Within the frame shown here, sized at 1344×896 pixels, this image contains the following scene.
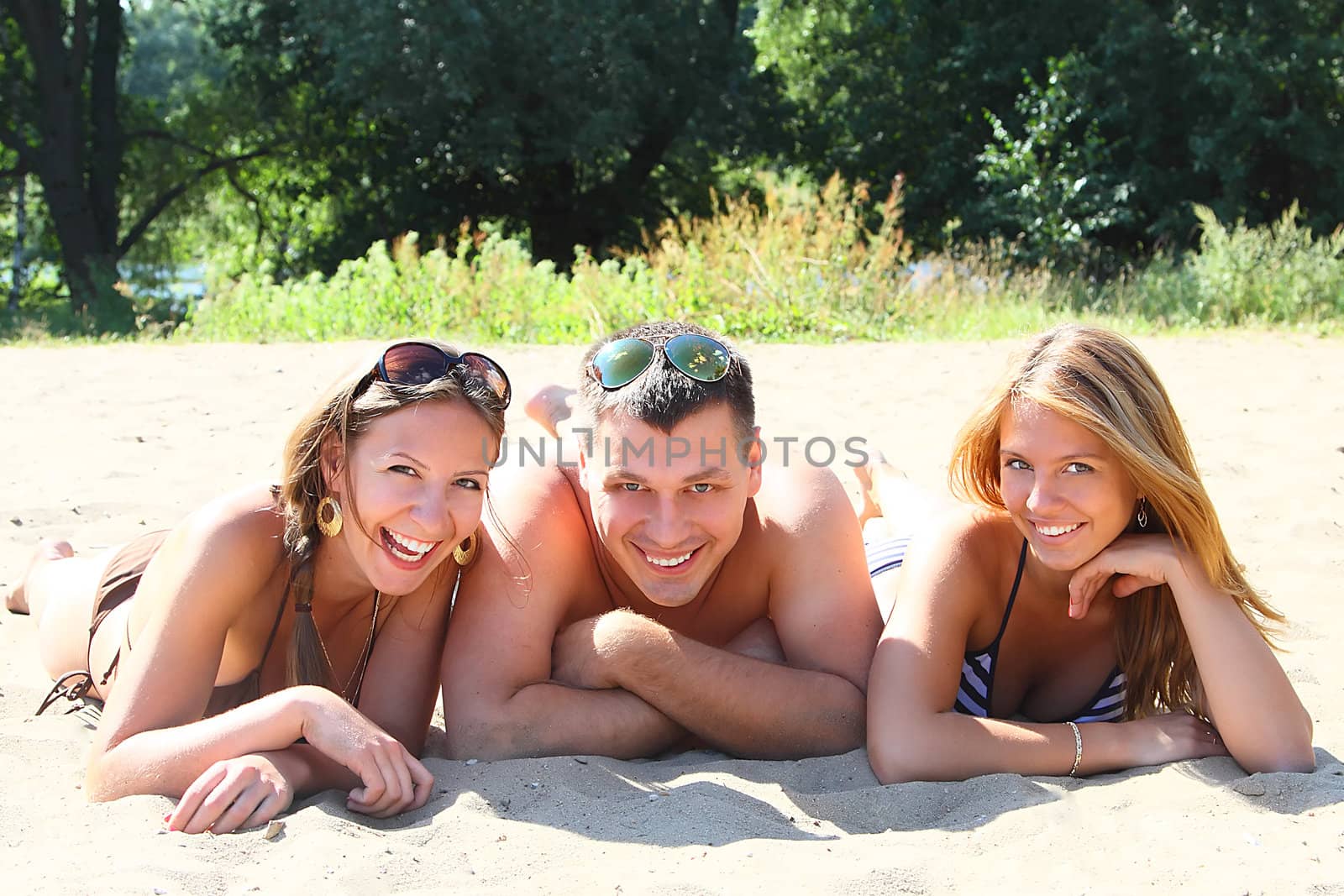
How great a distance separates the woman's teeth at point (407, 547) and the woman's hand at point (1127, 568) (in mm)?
1576

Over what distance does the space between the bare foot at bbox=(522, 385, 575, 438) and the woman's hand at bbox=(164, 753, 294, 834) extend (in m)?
3.02

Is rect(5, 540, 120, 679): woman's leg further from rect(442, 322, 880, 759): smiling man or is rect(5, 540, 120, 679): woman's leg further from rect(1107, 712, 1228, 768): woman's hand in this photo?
rect(1107, 712, 1228, 768): woman's hand

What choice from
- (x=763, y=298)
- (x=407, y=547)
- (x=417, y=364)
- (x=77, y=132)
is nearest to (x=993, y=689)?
(x=407, y=547)

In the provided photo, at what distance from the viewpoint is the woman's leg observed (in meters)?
3.84

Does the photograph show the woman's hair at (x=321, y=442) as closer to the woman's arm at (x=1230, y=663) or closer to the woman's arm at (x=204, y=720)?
the woman's arm at (x=204, y=720)

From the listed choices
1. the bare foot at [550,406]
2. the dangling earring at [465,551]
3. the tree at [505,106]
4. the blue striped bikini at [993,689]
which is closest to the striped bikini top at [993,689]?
the blue striped bikini at [993,689]

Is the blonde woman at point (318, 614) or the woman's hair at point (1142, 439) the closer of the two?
the blonde woman at point (318, 614)

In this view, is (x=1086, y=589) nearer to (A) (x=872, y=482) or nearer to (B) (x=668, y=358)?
(B) (x=668, y=358)

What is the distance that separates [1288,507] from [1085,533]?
282cm

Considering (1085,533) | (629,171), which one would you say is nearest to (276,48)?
(629,171)

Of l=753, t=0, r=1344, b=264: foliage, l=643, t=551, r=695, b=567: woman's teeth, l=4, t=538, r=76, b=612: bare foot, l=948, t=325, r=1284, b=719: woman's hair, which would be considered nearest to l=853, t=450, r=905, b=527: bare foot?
l=948, t=325, r=1284, b=719: woman's hair

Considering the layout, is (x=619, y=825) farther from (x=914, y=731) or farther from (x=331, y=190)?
(x=331, y=190)

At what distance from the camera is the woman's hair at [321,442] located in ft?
9.56

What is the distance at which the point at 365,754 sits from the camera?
271cm
